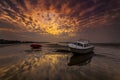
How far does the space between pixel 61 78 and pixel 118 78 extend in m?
7.72

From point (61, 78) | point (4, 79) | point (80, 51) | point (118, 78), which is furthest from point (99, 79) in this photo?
point (80, 51)

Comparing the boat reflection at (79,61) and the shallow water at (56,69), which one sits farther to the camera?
the boat reflection at (79,61)

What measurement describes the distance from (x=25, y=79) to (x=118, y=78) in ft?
39.3

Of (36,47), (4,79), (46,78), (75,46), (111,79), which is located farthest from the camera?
(36,47)

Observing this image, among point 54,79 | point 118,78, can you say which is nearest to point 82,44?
point 118,78

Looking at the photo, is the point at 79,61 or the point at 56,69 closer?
the point at 56,69

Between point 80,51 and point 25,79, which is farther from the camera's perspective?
point 80,51

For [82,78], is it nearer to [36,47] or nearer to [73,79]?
[73,79]

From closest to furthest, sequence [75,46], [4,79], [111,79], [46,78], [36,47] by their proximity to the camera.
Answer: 1. [4,79]
2. [46,78]
3. [111,79]
4. [75,46]
5. [36,47]

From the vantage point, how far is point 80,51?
37062 millimetres

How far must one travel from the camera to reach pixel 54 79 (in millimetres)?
14438

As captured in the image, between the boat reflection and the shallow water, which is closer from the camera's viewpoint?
the shallow water

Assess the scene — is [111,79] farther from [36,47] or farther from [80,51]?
[36,47]

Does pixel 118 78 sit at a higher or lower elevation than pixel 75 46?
lower
